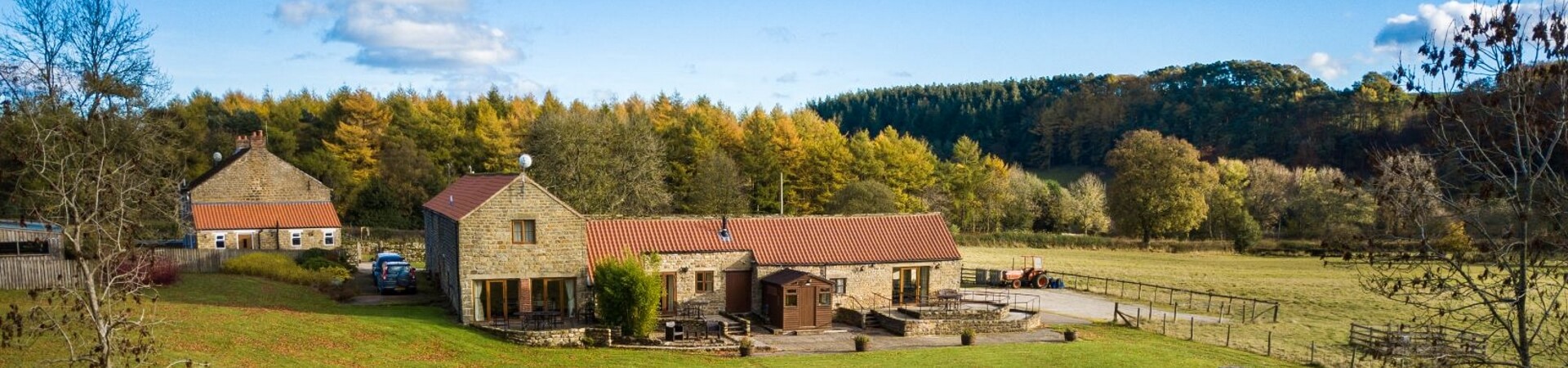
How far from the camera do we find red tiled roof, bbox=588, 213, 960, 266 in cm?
3319

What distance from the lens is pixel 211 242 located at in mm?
43750

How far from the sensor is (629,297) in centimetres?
2788

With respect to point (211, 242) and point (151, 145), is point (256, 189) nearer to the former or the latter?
point (211, 242)

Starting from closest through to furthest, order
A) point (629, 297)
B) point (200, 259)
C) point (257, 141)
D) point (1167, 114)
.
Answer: point (629, 297), point (200, 259), point (257, 141), point (1167, 114)

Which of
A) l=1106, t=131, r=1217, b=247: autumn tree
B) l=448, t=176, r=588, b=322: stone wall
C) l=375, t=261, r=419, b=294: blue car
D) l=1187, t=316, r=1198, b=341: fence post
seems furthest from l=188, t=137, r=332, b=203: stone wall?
l=1106, t=131, r=1217, b=247: autumn tree

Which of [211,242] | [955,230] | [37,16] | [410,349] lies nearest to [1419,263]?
[410,349]

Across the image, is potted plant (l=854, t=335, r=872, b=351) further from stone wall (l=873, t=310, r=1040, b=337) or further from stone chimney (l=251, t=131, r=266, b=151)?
stone chimney (l=251, t=131, r=266, b=151)

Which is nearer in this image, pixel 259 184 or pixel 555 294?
pixel 555 294

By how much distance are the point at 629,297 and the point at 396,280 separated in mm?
11614

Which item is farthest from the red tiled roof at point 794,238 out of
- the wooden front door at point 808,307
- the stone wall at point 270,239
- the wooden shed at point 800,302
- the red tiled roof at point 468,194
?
the stone wall at point 270,239

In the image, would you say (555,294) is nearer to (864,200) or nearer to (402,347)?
(402,347)

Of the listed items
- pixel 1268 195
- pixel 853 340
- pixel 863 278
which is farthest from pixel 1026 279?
pixel 1268 195

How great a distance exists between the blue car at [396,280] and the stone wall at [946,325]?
16.6 meters

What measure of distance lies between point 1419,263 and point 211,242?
46038mm
